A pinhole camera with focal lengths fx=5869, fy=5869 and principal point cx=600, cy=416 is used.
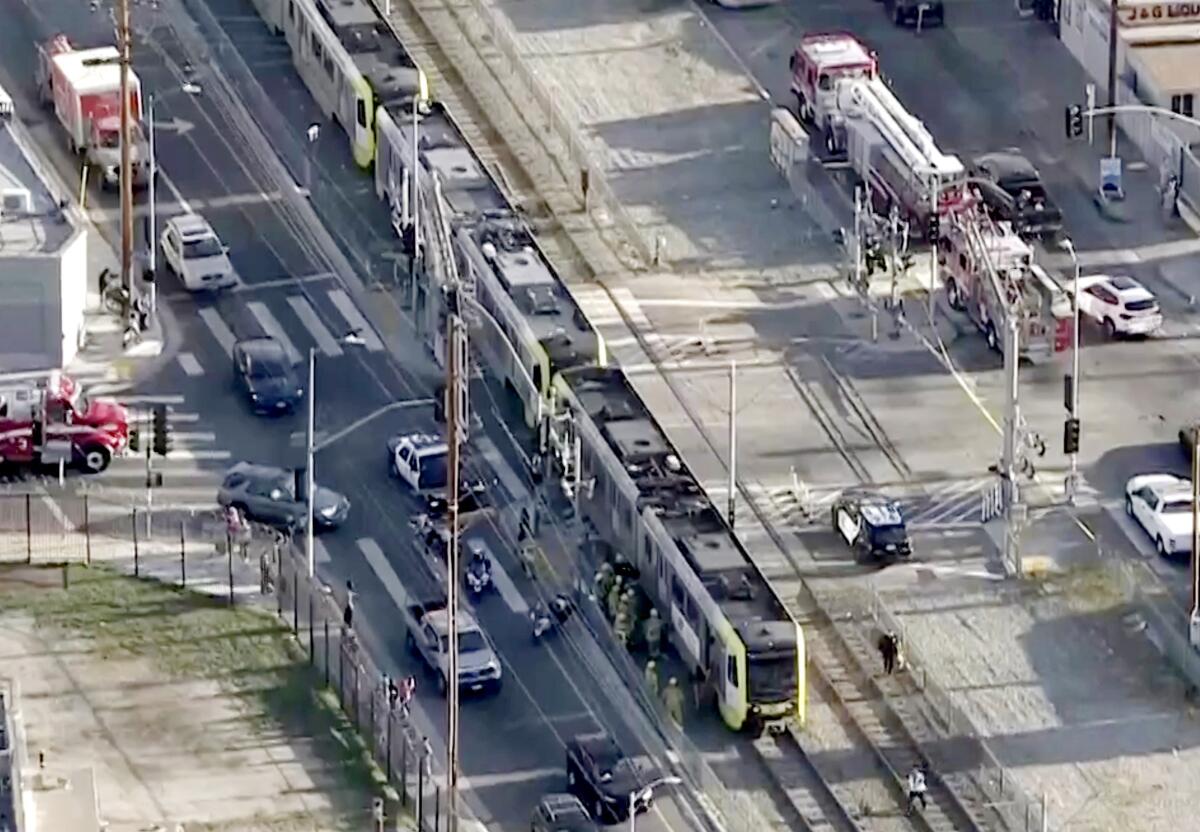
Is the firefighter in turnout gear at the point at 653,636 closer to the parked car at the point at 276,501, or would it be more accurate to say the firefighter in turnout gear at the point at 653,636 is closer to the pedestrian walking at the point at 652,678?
the pedestrian walking at the point at 652,678

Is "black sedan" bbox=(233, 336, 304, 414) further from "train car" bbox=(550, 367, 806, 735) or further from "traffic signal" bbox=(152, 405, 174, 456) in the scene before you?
"train car" bbox=(550, 367, 806, 735)

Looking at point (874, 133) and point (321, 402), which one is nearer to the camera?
point (321, 402)

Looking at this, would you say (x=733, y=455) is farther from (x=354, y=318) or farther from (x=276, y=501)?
(x=354, y=318)

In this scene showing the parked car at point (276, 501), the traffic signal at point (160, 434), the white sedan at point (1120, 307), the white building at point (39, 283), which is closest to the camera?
the traffic signal at point (160, 434)

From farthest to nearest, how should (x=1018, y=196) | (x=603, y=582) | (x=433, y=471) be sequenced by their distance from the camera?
(x=1018, y=196)
(x=433, y=471)
(x=603, y=582)

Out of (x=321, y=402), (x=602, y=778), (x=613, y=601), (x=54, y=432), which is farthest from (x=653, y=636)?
(x=54, y=432)

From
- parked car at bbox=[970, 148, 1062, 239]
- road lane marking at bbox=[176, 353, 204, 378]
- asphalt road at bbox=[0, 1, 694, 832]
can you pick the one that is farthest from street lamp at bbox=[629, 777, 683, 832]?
parked car at bbox=[970, 148, 1062, 239]

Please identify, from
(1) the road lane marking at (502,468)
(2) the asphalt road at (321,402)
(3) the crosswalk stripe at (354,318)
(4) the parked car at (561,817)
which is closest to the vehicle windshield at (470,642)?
(2) the asphalt road at (321,402)
